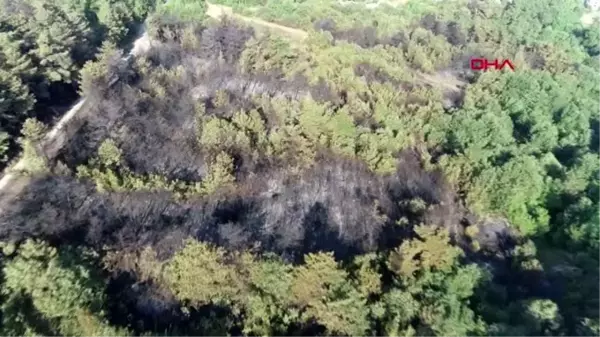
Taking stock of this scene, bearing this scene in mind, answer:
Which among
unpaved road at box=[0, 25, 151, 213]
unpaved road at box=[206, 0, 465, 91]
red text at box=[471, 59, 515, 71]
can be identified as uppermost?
red text at box=[471, 59, 515, 71]

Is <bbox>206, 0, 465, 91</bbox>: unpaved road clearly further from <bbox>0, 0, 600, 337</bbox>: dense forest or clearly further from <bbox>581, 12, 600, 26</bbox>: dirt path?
<bbox>581, 12, 600, 26</bbox>: dirt path

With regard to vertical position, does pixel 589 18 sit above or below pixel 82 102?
above

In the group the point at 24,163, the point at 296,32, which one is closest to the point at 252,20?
the point at 296,32

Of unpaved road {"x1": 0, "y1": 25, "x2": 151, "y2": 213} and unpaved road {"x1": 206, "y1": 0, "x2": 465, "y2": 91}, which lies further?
unpaved road {"x1": 206, "y1": 0, "x2": 465, "y2": 91}

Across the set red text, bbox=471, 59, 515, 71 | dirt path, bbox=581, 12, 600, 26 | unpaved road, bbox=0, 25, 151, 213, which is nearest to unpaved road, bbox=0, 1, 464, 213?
unpaved road, bbox=0, 25, 151, 213

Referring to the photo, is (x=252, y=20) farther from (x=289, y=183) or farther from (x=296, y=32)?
(x=289, y=183)

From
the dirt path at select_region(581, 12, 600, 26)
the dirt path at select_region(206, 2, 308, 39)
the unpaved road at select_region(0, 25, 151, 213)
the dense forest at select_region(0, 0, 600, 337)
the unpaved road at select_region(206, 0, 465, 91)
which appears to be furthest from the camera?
the dirt path at select_region(581, 12, 600, 26)

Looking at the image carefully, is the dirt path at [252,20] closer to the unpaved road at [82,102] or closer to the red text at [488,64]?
the unpaved road at [82,102]

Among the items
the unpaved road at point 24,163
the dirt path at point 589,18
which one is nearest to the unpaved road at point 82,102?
the unpaved road at point 24,163

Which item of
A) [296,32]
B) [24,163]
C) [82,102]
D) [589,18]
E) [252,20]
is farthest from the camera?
[589,18]
